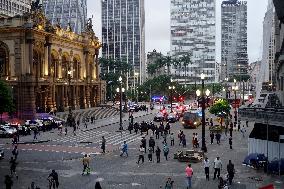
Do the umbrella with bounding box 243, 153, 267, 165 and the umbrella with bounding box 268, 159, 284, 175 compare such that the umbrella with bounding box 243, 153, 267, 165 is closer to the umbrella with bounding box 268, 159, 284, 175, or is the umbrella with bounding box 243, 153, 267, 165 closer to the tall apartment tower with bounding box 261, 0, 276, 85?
the umbrella with bounding box 268, 159, 284, 175

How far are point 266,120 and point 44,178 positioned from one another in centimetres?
1412

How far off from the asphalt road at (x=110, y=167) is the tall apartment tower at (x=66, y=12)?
88130mm

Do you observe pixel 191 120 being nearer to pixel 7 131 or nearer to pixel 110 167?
pixel 7 131

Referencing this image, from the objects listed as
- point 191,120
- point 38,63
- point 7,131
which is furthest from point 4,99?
point 38,63

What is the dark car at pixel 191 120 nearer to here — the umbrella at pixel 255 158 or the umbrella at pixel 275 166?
the umbrella at pixel 255 158

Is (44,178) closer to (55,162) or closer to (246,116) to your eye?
(55,162)

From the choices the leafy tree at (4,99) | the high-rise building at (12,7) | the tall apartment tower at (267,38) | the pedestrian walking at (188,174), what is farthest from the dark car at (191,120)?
the high-rise building at (12,7)

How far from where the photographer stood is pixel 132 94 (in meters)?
148

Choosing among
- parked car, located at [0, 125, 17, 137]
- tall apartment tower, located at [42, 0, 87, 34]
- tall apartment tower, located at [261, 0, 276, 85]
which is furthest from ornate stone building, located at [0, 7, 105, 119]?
tall apartment tower, located at [42, 0, 87, 34]

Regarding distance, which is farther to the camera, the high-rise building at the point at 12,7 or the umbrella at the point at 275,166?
the high-rise building at the point at 12,7

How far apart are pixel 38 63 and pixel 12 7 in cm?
3478

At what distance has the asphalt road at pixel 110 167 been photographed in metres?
26.0

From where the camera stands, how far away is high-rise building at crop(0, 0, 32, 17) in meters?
94.4

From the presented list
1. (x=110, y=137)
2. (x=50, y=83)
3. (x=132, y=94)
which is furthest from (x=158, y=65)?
(x=110, y=137)
